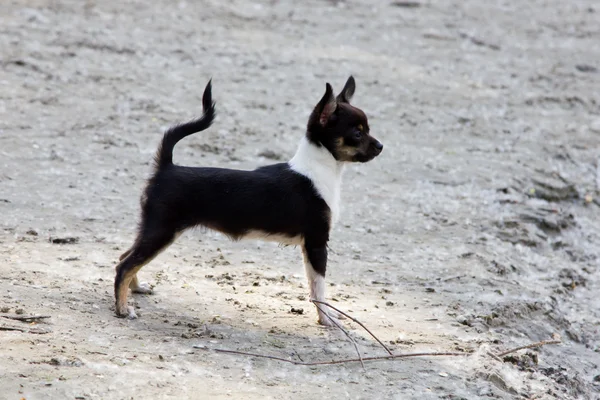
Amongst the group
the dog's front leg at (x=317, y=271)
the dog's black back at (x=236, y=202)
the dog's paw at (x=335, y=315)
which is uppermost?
the dog's black back at (x=236, y=202)

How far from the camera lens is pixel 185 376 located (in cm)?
461

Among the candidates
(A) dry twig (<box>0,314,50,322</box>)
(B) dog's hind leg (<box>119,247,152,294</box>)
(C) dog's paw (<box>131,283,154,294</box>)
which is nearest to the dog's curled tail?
(B) dog's hind leg (<box>119,247,152,294</box>)

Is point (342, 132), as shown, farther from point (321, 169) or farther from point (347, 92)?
point (347, 92)

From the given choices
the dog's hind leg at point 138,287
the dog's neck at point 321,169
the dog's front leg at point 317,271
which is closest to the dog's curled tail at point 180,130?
the dog's neck at point 321,169

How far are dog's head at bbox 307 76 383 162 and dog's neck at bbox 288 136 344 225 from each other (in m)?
0.05

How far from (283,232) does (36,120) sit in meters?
4.62

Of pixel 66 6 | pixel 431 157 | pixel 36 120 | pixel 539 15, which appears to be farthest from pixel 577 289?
pixel 539 15

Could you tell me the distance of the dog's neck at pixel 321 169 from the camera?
18.9 ft

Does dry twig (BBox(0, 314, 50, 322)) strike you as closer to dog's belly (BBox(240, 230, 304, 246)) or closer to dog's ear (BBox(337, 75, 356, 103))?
dog's belly (BBox(240, 230, 304, 246))

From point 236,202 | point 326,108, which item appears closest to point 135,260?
point 236,202

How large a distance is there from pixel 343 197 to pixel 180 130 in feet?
10.8

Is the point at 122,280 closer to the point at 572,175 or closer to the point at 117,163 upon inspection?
the point at 117,163

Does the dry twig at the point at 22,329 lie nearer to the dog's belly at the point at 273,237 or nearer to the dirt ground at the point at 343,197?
the dirt ground at the point at 343,197

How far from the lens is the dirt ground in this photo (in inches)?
197
